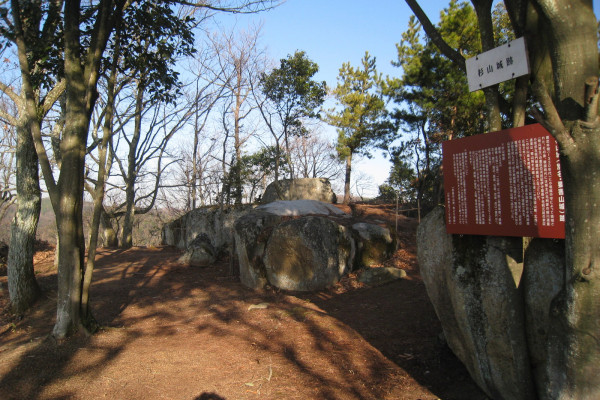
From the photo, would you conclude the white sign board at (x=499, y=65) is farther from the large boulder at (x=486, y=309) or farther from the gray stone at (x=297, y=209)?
the gray stone at (x=297, y=209)

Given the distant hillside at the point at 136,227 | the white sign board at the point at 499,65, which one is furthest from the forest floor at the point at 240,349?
the distant hillside at the point at 136,227

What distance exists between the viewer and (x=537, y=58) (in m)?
3.21

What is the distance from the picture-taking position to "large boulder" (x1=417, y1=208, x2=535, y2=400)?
3.45 metres

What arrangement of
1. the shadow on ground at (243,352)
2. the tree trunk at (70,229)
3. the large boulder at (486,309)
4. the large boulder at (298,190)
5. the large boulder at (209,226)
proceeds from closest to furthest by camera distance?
the large boulder at (486,309) → the shadow on ground at (243,352) → the tree trunk at (70,229) → the large boulder at (209,226) → the large boulder at (298,190)

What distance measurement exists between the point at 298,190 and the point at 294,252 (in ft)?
32.3

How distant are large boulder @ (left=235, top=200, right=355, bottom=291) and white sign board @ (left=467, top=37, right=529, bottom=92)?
5552 millimetres

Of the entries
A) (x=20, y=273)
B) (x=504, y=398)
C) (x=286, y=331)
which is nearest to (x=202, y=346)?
(x=286, y=331)

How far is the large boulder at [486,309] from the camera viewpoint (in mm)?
3453

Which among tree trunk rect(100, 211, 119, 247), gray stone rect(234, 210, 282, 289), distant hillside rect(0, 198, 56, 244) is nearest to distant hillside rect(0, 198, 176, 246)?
distant hillside rect(0, 198, 56, 244)

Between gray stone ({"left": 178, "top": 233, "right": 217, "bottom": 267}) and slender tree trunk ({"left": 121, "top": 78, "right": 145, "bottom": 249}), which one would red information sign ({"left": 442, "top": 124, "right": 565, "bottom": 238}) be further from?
slender tree trunk ({"left": 121, "top": 78, "right": 145, "bottom": 249})

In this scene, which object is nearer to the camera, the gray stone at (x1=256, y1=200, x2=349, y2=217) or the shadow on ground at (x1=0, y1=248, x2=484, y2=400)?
the shadow on ground at (x1=0, y1=248, x2=484, y2=400)

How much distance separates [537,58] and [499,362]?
2585 millimetres

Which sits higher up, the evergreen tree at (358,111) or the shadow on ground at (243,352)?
the evergreen tree at (358,111)

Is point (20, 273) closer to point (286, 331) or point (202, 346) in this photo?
point (202, 346)
